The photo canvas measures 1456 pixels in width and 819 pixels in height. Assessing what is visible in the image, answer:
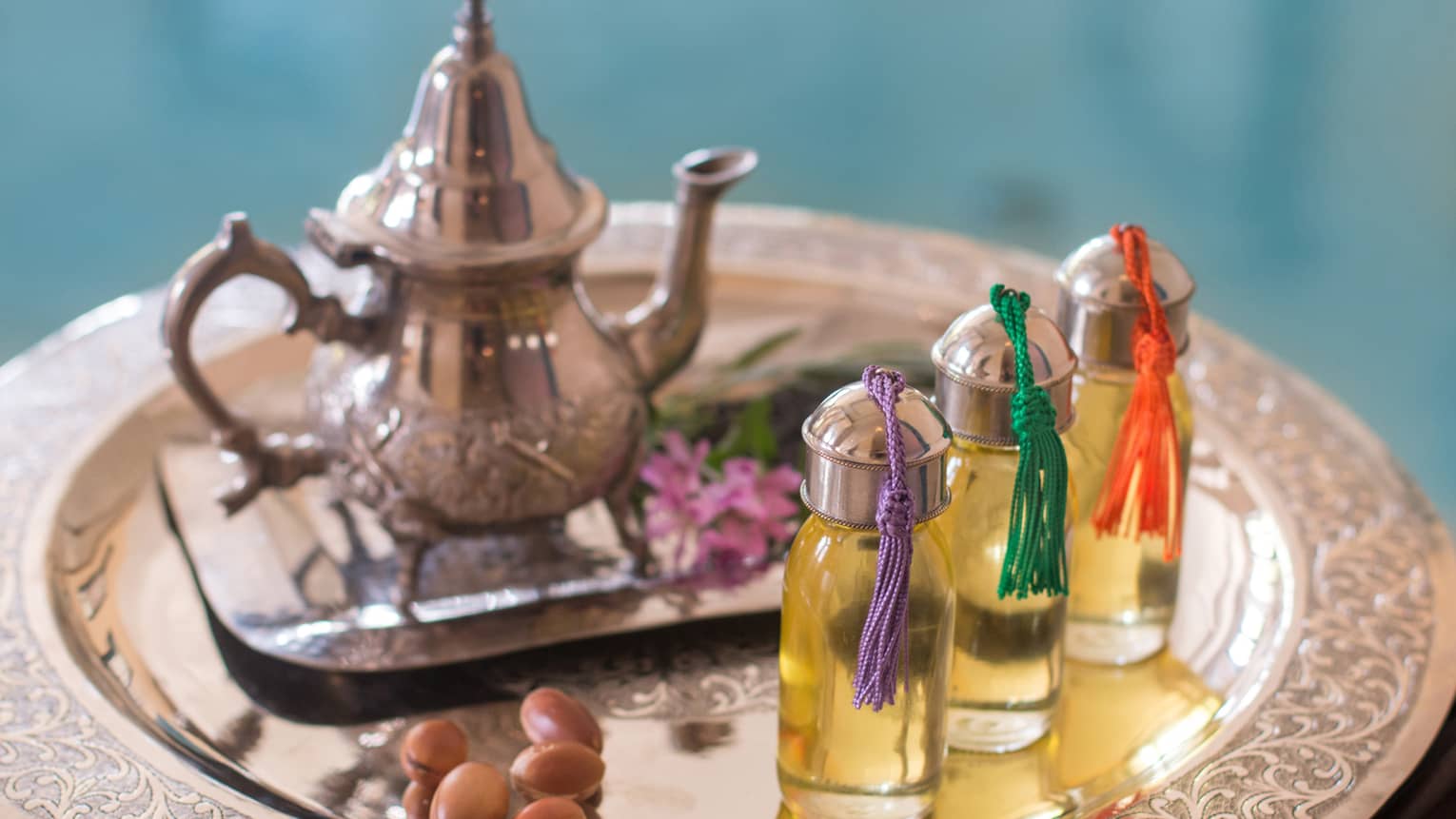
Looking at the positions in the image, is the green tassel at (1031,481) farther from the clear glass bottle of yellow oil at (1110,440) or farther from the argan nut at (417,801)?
the argan nut at (417,801)

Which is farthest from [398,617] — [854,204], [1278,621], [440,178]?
[854,204]

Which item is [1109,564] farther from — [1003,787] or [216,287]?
[216,287]

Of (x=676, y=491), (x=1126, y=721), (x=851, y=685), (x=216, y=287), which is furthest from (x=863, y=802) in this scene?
(x=216, y=287)

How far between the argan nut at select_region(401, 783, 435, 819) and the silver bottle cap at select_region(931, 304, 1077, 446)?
0.96 feet

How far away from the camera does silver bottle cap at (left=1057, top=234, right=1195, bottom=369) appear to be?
26.8 inches

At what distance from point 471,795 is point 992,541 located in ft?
0.84

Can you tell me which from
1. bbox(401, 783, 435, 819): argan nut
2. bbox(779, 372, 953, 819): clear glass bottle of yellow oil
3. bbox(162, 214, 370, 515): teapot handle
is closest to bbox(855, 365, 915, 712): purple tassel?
bbox(779, 372, 953, 819): clear glass bottle of yellow oil

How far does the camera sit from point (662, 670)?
0.76 m

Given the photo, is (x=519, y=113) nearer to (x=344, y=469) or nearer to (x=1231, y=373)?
(x=344, y=469)

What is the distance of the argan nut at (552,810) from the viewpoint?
604 mm

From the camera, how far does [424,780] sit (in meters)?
0.66

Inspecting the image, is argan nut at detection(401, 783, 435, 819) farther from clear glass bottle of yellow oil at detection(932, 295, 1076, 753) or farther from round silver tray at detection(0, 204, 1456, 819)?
clear glass bottle of yellow oil at detection(932, 295, 1076, 753)

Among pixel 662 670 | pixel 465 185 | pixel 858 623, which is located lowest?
pixel 662 670

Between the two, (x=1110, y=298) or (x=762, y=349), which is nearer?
(x=1110, y=298)
